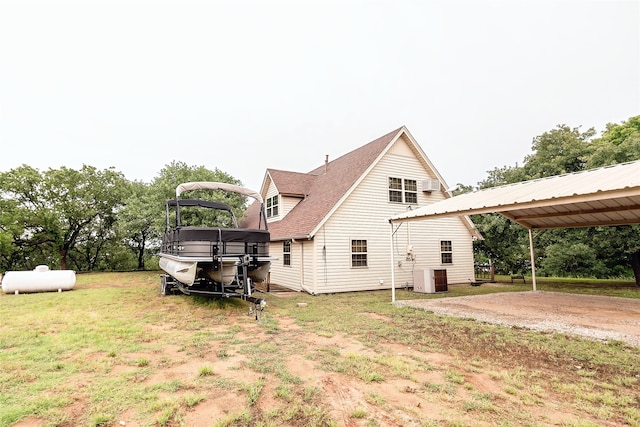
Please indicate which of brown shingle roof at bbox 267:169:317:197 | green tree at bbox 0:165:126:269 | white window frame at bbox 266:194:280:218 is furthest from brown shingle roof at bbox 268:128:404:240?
green tree at bbox 0:165:126:269

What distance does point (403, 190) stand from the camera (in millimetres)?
14945

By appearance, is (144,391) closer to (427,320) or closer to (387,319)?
(387,319)

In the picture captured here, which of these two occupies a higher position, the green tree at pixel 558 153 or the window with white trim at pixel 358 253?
the green tree at pixel 558 153

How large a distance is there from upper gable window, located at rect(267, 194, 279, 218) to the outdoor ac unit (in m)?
8.03

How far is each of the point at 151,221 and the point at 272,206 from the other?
7.90 m

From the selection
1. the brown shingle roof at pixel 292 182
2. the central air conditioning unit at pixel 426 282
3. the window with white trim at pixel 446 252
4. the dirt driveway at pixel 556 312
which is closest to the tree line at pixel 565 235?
the window with white trim at pixel 446 252

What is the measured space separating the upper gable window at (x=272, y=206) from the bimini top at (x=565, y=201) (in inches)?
329

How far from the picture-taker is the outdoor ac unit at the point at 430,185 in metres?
15.1

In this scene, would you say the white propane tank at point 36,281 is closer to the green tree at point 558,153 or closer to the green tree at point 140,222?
the green tree at point 140,222

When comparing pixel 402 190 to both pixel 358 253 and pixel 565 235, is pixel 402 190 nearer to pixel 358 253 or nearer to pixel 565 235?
pixel 358 253

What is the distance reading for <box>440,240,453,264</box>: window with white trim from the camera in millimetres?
15398

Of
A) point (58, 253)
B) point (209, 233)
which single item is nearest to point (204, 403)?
point (209, 233)

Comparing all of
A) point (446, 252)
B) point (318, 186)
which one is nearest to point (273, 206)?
point (318, 186)

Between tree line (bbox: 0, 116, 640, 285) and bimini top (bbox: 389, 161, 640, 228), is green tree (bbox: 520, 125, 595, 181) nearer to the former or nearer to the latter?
tree line (bbox: 0, 116, 640, 285)
